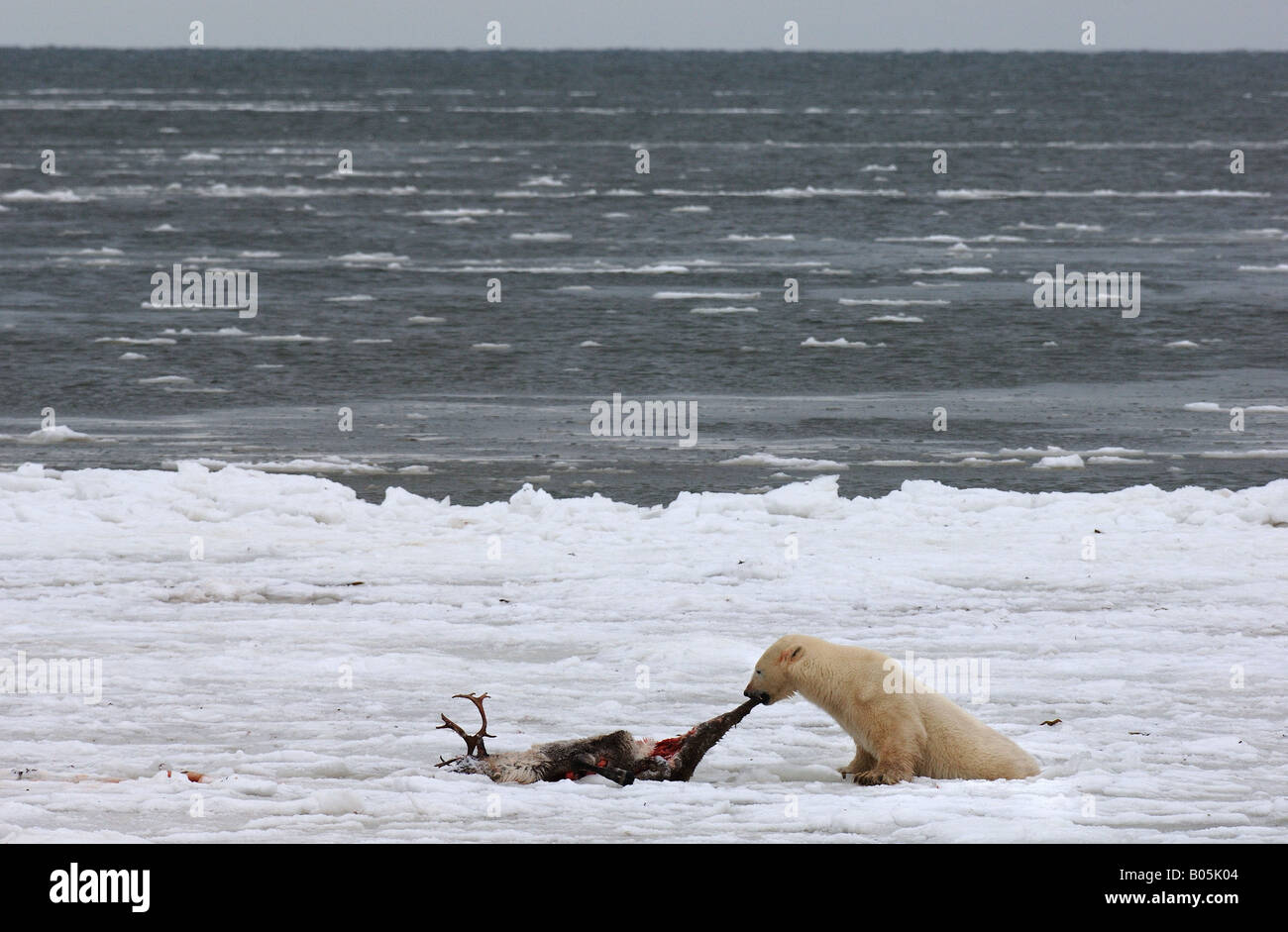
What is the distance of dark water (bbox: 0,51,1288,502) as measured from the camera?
18281 millimetres

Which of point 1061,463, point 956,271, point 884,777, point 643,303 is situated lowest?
point 884,777

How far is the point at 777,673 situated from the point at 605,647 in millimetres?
2496

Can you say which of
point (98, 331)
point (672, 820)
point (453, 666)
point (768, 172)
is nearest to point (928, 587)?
point (453, 666)

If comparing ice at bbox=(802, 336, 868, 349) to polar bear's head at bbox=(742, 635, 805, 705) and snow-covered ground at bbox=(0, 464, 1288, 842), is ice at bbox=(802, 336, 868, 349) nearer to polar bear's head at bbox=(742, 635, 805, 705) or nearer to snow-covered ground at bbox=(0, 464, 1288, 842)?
snow-covered ground at bbox=(0, 464, 1288, 842)

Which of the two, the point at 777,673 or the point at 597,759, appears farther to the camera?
the point at 777,673

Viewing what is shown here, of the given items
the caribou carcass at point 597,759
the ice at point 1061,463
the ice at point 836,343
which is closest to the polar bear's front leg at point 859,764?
the caribou carcass at point 597,759

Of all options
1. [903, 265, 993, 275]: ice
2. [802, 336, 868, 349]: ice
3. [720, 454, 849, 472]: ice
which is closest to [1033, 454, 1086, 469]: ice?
[720, 454, 849, 472]: ice

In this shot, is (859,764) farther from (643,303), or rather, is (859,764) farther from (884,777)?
(643,303)

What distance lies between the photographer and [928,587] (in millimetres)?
11094

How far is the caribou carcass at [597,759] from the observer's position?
715cm

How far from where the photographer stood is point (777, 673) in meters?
7.43

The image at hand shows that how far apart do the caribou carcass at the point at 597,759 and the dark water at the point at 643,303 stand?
26.7 ft

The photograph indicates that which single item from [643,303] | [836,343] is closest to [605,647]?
[836,343]

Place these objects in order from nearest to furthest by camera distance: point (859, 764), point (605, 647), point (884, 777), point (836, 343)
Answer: point (884, 777) < point (859, 764) < point (605, 647) < point (836, 343)
